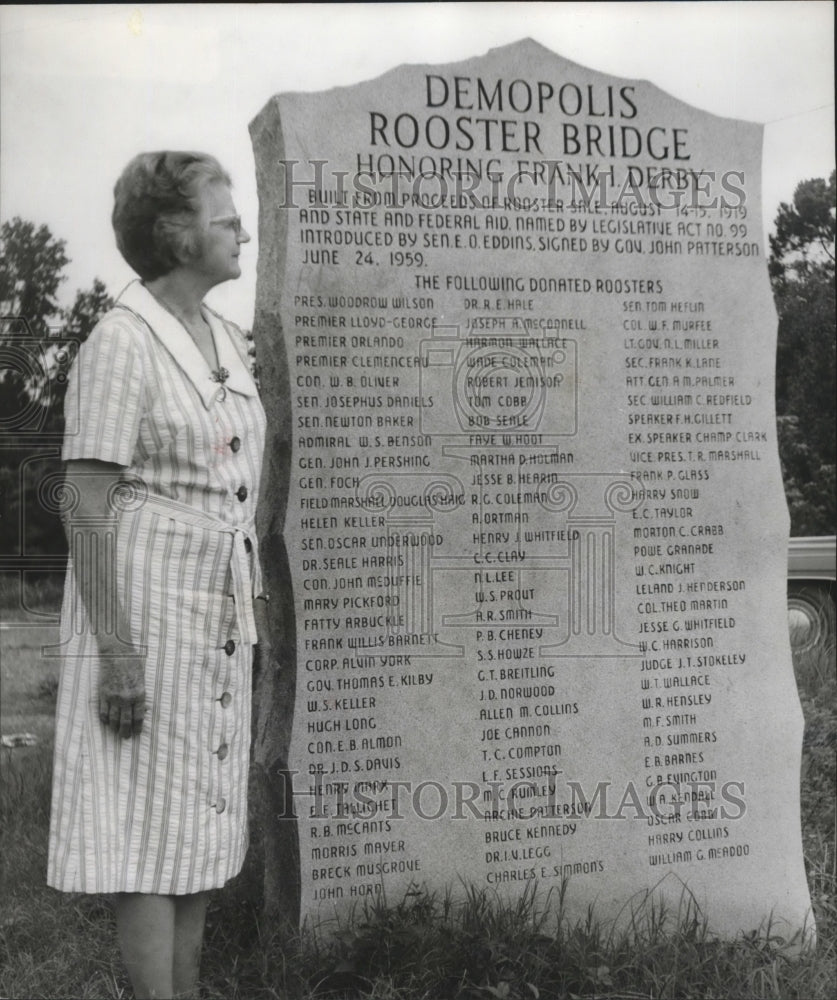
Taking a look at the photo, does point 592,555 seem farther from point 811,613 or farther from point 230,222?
point 811,613

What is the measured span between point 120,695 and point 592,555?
5.51 ft

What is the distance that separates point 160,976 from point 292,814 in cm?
62

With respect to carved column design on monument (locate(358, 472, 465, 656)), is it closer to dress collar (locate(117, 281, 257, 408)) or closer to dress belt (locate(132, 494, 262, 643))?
dress belt (locate(132, 494, 262, 643))

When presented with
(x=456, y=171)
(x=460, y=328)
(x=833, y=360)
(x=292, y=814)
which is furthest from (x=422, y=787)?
(x=833, y=360)

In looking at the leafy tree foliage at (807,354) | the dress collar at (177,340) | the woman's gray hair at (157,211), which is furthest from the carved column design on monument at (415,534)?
the leafy tree foliage at (807,354)

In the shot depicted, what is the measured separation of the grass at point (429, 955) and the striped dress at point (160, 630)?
0.41 meters

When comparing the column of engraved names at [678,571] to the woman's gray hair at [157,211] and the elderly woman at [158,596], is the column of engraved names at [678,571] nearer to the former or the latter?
the elderly woman at [158,596]

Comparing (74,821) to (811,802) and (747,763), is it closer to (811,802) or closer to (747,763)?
(747,763)

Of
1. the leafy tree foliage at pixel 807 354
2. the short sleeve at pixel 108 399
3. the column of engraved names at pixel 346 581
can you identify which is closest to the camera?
the short sleeve at pixel 108 399

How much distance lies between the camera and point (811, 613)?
21.1ft

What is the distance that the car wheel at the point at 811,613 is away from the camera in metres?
6.39

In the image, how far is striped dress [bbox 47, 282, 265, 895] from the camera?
3.25m

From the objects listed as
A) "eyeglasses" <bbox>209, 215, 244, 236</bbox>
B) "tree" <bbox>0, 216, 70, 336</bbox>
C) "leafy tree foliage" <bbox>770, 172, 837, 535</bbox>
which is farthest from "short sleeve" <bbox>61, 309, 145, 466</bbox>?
"leafy tree foliage" <bbox>770, 172, 837, 535</bbox>

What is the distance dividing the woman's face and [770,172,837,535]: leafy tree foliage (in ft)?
12.2
